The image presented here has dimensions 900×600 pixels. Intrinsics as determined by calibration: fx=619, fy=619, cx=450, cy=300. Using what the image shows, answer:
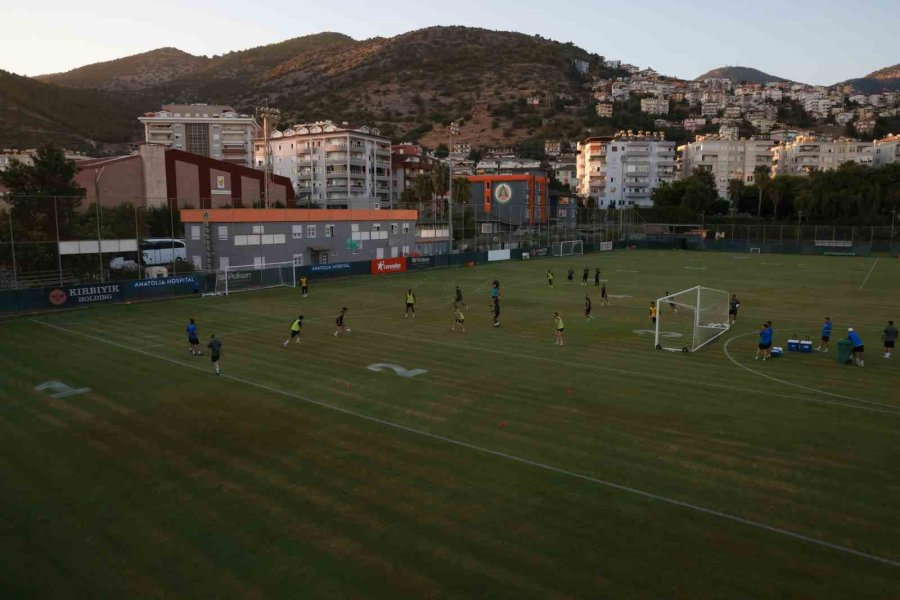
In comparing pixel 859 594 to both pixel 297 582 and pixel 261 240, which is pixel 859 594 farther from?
pixel 261 240

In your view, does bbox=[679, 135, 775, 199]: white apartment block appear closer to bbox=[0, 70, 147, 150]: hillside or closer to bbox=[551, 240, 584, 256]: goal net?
bbox=[551, 240, 584, 256]: goal net

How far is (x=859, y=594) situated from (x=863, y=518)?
298 centimetres

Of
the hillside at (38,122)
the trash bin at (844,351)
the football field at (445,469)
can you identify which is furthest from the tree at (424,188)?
the hillside at (38,122)

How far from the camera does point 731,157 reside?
166 m

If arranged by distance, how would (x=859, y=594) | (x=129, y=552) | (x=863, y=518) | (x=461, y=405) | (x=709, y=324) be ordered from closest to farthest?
(x=859, y=594) < (x=129, y=552) < (x=863, y=518) < (x=461, y=405) < (x=709, y=324)

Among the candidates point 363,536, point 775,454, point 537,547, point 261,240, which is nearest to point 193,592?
point 363,536

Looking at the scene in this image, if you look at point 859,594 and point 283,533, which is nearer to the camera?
point 859,594

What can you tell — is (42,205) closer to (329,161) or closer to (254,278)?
(254,278)

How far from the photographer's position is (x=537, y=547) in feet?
36.7

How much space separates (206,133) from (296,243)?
97152 mm

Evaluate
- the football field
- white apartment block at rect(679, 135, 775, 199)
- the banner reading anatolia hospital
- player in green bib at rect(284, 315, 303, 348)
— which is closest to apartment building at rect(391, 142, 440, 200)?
white apartment block at rect(679, 135, 775, 199)

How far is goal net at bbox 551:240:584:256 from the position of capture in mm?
91250

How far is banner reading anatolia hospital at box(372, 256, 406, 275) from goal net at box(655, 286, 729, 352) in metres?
31.4

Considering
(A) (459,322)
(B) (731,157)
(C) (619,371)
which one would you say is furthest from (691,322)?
Result: (B) (731,157)
